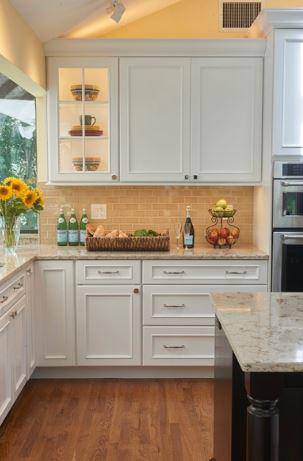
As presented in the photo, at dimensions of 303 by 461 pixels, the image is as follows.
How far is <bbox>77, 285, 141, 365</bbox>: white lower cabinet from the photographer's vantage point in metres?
3.70

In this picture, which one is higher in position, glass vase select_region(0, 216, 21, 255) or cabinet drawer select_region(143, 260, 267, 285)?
glass vase select_region(0, 216, 21, 255)

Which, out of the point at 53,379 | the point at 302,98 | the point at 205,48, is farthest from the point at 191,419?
the point at 205,48

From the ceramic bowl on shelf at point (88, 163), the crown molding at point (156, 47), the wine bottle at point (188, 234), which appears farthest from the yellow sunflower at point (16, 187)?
the wine bottle at point (188, 234)

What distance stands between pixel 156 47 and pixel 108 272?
5.47 ft

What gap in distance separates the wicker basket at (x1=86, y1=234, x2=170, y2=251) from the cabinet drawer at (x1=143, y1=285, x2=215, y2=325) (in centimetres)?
30

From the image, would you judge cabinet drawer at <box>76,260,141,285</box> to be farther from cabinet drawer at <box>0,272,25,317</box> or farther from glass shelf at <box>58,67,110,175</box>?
glass shelf at <box>58,67,110,175</box>

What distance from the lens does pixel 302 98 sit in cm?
357

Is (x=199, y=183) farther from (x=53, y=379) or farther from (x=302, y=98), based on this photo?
(x=53, y=379)

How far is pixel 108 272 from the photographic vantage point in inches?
145

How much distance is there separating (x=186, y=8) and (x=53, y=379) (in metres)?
3.05

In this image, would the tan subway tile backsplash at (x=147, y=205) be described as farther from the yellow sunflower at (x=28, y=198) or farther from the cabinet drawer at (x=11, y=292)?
the cabinet drawer at (x=11, y=292)

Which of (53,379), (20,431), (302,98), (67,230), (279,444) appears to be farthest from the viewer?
(67,230)

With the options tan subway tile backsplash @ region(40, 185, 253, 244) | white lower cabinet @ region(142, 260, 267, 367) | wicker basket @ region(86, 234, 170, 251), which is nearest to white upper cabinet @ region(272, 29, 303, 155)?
tan subway tile backsplash @ region(40, 185, 253, 244)

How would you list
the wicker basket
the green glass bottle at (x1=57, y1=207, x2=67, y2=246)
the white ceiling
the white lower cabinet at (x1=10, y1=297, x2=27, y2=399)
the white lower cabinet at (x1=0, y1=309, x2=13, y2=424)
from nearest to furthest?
1. the white lower cabinet at (x1=0, y1=309, x2=13, y2=424)
2. the white lower cabinet at (x1=10, y1=297, x2=27, y2=399)
3. the white ceiling
4. the wicker basket
5. the green glass bottle at (x1=57, y1=207, x2=67, y2=246)
